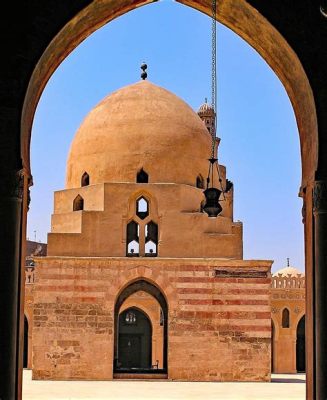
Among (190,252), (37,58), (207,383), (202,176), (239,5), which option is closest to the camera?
(37,58)

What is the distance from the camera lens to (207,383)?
23688mm

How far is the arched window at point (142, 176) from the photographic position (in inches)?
1040

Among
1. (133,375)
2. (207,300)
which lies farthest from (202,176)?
(133,375)

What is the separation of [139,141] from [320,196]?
17260 millimetres

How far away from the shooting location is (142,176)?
26.5 meters

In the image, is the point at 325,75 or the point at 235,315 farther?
the point at 235,315

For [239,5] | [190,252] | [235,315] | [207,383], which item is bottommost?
[207,383]

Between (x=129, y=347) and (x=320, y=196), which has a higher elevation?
(x=320, y=196)

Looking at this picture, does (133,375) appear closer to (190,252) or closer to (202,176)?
(190,252)

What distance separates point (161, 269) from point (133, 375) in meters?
3.30

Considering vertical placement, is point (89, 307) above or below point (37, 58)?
below

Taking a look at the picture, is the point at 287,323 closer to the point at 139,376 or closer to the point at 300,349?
the point at 300,349

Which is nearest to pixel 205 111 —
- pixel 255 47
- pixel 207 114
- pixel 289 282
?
pixel 207 114

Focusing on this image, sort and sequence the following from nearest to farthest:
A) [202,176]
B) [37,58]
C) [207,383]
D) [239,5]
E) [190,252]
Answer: [37,58], [239,5], [207,383], [190,252], [202,176]
